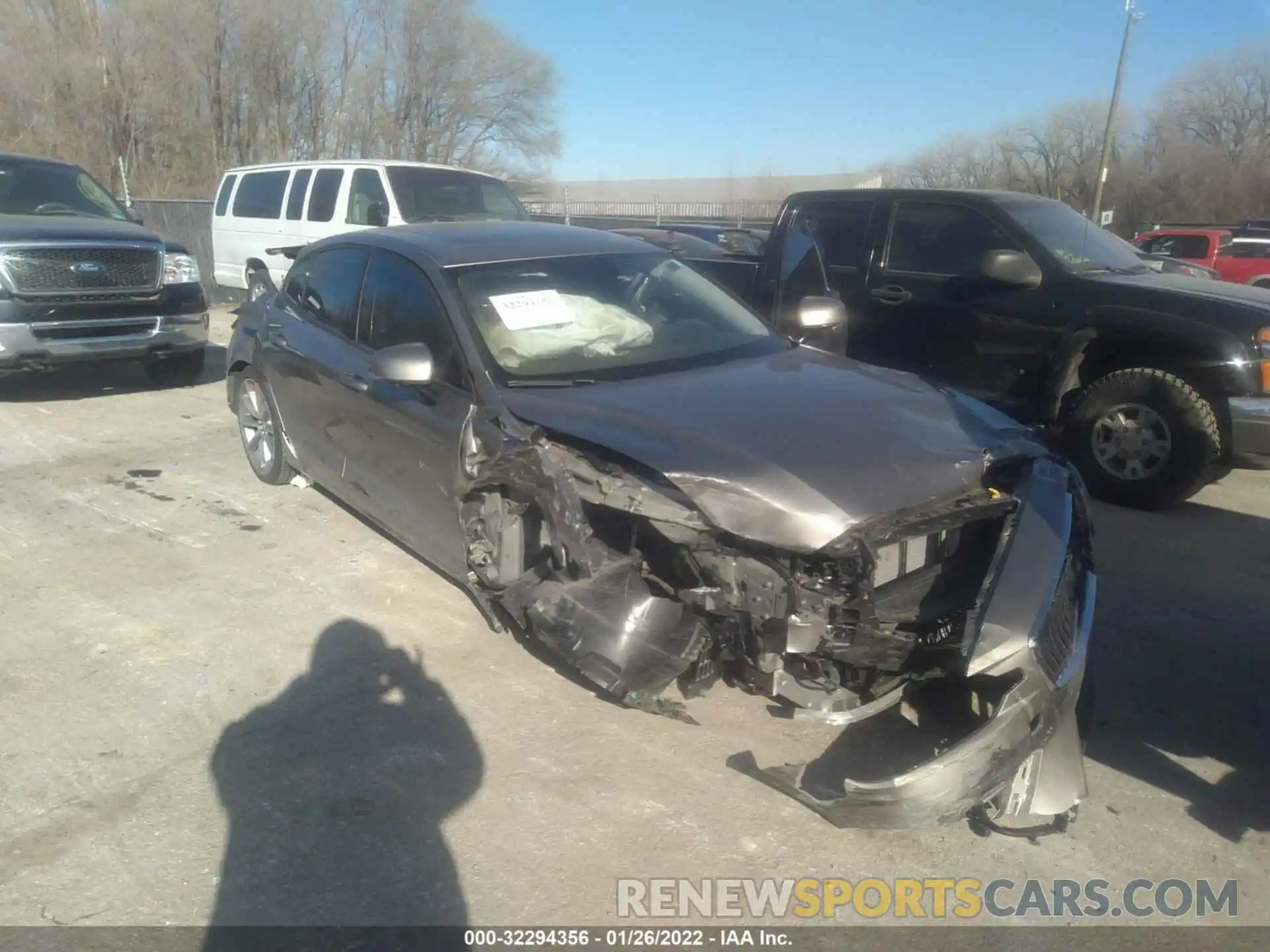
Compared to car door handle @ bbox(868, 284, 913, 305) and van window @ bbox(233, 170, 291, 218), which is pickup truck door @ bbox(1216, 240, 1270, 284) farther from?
van window @ bbox(233, 170, 291, 218)

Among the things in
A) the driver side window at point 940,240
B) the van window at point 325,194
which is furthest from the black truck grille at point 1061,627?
the van window at point 325,194

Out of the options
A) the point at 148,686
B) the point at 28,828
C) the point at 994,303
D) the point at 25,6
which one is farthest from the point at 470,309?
the point at 25,6

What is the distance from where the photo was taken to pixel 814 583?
313 centimetres

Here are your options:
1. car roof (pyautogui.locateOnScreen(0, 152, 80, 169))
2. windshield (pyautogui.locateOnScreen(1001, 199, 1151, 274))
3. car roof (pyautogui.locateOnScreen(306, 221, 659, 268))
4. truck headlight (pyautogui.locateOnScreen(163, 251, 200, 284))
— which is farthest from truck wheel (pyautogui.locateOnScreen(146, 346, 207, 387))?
windshield (pyautogui.locateOnScreen(1001, 199, 1151, 274))

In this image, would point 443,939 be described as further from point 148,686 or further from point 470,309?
point 470,309

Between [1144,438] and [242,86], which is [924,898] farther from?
[242,86]

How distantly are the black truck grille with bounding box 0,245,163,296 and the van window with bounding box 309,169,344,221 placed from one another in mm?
2953

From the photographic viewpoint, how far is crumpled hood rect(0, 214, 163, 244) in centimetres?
801

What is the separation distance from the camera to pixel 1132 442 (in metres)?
6.09

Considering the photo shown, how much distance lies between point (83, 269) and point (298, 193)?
4083 millimetres

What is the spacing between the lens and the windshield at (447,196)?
35.4 feet

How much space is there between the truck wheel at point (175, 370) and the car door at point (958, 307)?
645 centimetres

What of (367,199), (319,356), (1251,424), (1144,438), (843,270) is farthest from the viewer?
(367,199)

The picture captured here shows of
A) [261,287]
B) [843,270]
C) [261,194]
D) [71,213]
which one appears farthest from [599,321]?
[261,194]
